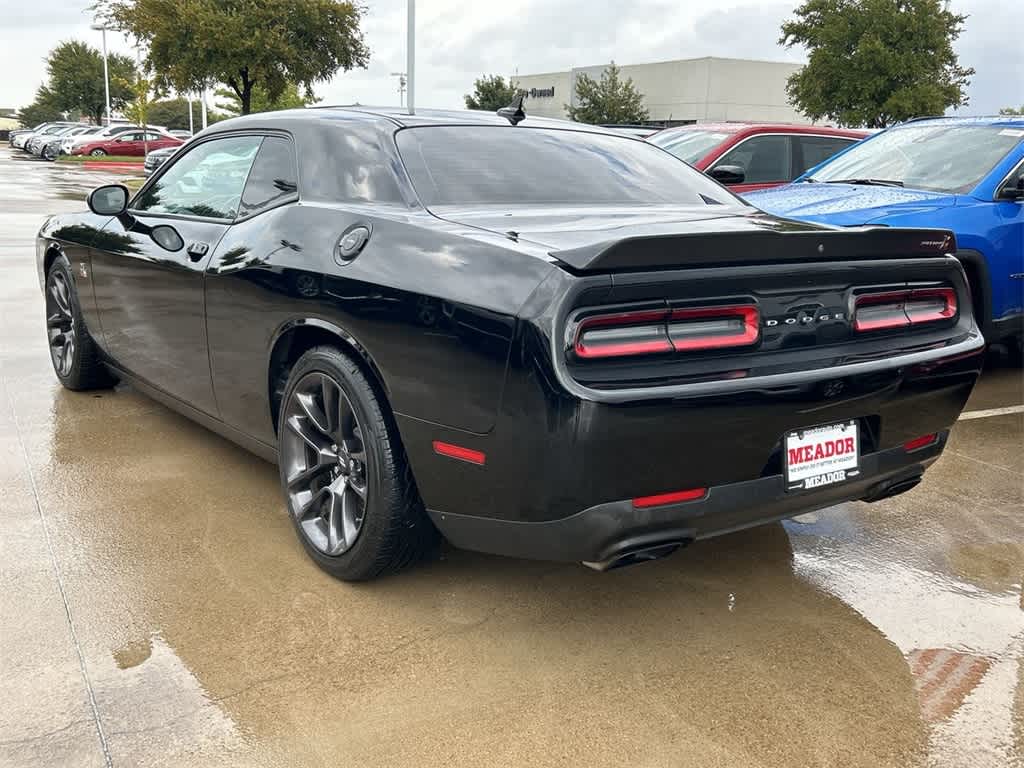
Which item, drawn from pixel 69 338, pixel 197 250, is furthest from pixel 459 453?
pixel 69 338

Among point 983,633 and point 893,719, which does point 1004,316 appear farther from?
point 893,719

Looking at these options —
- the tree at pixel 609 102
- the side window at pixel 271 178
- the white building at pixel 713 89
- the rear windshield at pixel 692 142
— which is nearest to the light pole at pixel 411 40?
the rear windshield at pixel 692 142

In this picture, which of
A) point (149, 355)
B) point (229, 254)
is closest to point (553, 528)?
point (229, 254)

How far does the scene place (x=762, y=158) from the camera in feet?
29.6

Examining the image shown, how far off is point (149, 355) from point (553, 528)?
2564 millimetres

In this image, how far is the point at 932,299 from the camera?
122 inches

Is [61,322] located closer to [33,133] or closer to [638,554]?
[638,554]

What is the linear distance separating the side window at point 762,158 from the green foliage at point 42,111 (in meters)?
66.4

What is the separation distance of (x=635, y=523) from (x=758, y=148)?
23.8ft

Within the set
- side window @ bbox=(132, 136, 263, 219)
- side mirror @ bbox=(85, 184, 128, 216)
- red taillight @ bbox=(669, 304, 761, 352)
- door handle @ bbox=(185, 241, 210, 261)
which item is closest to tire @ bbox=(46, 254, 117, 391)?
side mirror @ bbox=(85, 184, 128, 216)

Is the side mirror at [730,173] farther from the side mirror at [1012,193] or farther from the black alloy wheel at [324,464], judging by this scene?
the black alloy wheel at [324,464]

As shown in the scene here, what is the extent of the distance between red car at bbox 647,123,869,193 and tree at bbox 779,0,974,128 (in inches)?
1064

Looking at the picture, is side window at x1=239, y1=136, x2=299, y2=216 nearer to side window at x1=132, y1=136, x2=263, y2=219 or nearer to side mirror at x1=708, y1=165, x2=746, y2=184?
side window at x1=132, y1=136, x2=263, y2=219

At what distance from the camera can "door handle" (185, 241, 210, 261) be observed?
3.77 metres
